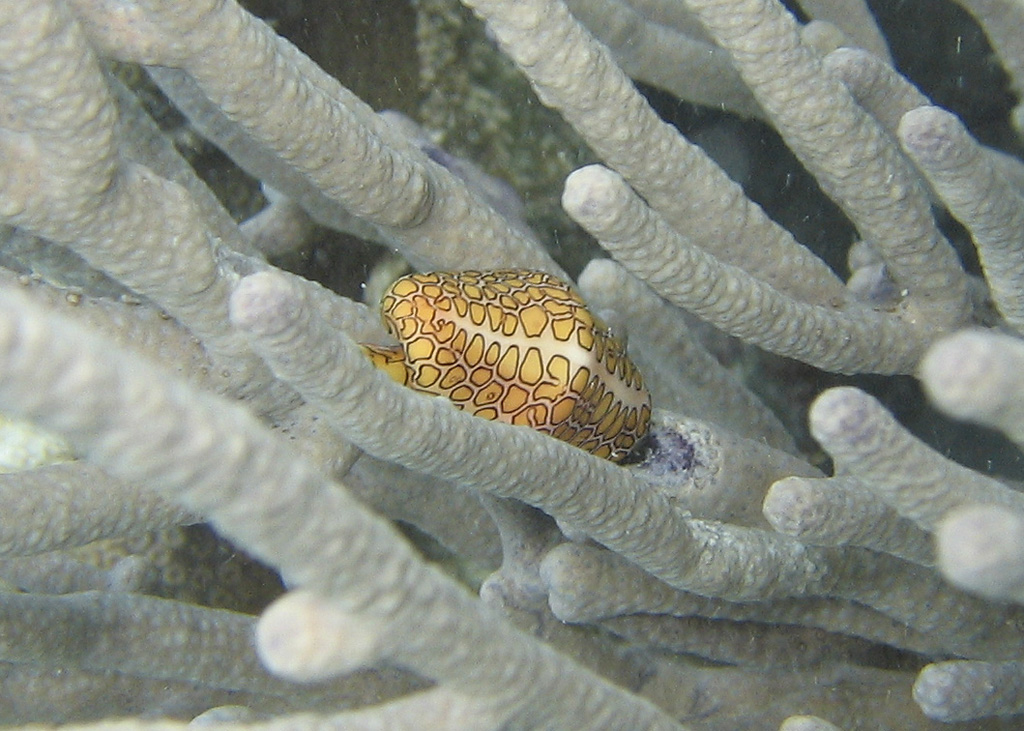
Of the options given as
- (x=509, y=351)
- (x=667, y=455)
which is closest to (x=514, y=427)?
(x=509, y=351)

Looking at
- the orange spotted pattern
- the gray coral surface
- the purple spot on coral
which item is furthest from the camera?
the purple spot on coral

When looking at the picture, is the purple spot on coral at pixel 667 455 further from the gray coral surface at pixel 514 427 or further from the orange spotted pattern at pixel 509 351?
the orange spotted pattern at pixel 509 351

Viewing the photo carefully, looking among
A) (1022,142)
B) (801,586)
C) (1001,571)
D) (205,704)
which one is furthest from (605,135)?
(1022,142)

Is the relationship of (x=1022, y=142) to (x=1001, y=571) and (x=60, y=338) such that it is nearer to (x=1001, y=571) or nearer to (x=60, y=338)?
(x=1001, y=571)

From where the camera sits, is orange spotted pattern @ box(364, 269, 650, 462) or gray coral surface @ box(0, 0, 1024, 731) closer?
gray coral surface @ box(0, 0, 1024, 731)

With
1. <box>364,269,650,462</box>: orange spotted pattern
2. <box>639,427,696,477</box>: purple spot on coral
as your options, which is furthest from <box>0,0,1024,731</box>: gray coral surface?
<box>364,269,650,462</box>: orange spotted pattern

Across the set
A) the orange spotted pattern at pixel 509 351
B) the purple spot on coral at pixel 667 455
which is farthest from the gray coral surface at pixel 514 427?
the orange spotted pattern at pixel 509 351

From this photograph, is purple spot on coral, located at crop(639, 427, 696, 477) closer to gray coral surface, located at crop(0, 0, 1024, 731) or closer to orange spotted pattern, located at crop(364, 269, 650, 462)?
gray coral surface, located at crop(0, 0, 1024, 731)
